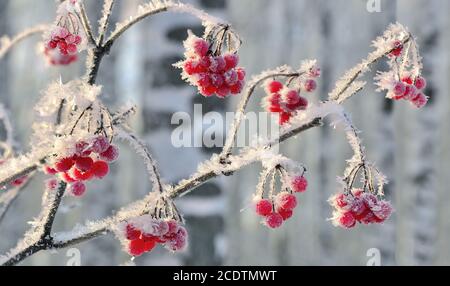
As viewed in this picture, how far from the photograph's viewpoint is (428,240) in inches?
234

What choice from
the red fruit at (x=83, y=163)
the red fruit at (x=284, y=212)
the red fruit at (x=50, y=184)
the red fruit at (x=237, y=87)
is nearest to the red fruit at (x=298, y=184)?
the red fruit at (x=284, y=212)

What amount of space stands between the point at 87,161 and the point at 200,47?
34 cm

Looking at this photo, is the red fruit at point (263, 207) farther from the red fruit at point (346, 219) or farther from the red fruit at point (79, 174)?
the red fruit at point (79, 174)

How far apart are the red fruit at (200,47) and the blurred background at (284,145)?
0.21 metres

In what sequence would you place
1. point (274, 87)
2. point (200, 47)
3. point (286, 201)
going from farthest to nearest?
point (274, 87), point (286, 201), point (200, 47)

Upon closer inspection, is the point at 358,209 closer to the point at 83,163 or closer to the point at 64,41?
the point at 83,163

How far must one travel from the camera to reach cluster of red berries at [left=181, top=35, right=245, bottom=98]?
1.39 m

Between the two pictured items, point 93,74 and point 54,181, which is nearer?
point 93,74

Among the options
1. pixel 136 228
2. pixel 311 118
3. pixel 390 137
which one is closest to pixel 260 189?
pixel 311 118

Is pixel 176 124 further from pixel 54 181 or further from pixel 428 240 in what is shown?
pixel 428 240

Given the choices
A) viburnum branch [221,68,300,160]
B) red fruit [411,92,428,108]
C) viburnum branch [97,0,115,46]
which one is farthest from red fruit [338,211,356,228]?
viburnum branch [97,0,115,46]

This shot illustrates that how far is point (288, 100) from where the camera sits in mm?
1633

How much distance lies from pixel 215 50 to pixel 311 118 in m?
0.27

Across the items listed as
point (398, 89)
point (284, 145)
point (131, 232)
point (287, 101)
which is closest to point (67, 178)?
point (131, 232)
